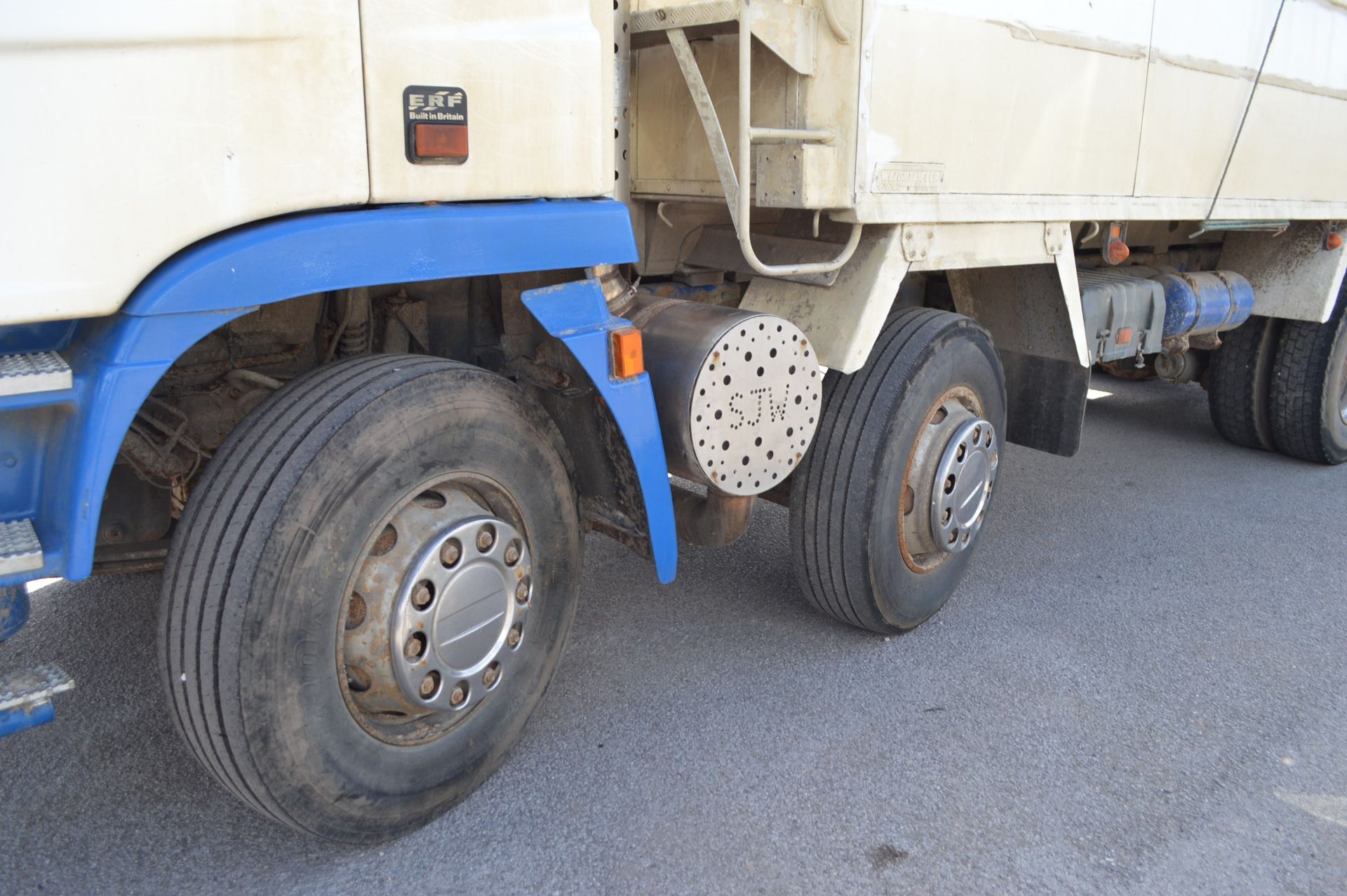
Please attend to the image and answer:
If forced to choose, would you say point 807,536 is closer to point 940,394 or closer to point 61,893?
point 940,394

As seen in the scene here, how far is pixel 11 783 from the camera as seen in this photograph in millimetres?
2547

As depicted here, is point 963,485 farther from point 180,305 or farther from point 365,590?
point 180,305

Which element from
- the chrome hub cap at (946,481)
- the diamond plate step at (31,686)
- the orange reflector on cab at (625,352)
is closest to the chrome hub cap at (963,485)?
the chrome hub cap at (946,481)

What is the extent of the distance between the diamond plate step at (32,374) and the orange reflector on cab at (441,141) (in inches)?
28.0

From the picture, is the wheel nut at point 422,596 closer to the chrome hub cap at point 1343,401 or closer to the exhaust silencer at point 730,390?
the exhaust silencer at point 730,390

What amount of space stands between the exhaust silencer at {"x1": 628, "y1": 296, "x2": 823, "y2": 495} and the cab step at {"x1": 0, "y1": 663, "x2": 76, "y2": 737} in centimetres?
140

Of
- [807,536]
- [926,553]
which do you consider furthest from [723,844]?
[926,553]

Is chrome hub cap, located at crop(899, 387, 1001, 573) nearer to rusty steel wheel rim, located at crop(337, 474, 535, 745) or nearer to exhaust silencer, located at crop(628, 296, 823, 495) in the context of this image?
exhaust silencer, located at crop(628, 296, 823, 495)

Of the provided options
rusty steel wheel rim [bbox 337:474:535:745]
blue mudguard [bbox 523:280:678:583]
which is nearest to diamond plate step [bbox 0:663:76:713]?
rusty steel wheel rim [bbox 337:474:535:745]

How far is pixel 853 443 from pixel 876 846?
45.5 inches

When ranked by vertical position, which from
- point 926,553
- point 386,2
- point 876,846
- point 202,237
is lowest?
point 876,846

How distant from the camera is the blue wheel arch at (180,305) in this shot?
1701 mm

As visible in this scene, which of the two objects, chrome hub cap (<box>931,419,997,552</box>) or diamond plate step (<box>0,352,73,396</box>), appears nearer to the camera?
diamond plate step (<box>0,352,73,396</box>)

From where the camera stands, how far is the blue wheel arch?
1.70 meters
